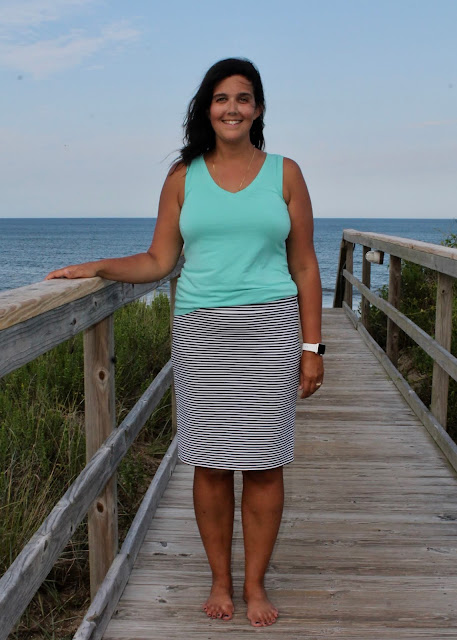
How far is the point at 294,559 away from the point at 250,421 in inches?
32.2

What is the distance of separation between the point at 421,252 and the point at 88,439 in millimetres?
2591

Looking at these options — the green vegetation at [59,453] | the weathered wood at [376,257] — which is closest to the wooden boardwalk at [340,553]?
the green vegetation at [59,453]

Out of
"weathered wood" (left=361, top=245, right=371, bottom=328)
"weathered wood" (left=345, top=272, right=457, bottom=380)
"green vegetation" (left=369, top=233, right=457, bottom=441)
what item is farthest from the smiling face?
"weathered wood" (left=361, top=245, right=371, bottom=328)

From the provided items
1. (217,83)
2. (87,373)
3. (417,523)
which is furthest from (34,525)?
(217,83)

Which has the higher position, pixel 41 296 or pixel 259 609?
pixel 41 296

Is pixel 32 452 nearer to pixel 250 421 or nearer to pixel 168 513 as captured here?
pixel 168 513

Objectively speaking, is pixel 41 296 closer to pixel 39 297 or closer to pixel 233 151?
pixel 39 297

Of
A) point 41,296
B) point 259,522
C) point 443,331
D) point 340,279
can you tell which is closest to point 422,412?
point 443,331

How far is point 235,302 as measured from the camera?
2238 mm

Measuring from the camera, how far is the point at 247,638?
2.30m

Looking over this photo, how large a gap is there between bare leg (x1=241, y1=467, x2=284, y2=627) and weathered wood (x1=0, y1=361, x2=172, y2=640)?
1.45 feet

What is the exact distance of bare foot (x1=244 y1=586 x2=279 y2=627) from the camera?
7.77 ft

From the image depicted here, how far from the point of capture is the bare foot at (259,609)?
2.37 meters

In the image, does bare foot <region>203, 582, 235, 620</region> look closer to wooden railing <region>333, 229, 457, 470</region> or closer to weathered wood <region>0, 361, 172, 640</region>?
weathered wood <region>0, 361, 172, 640</region>
